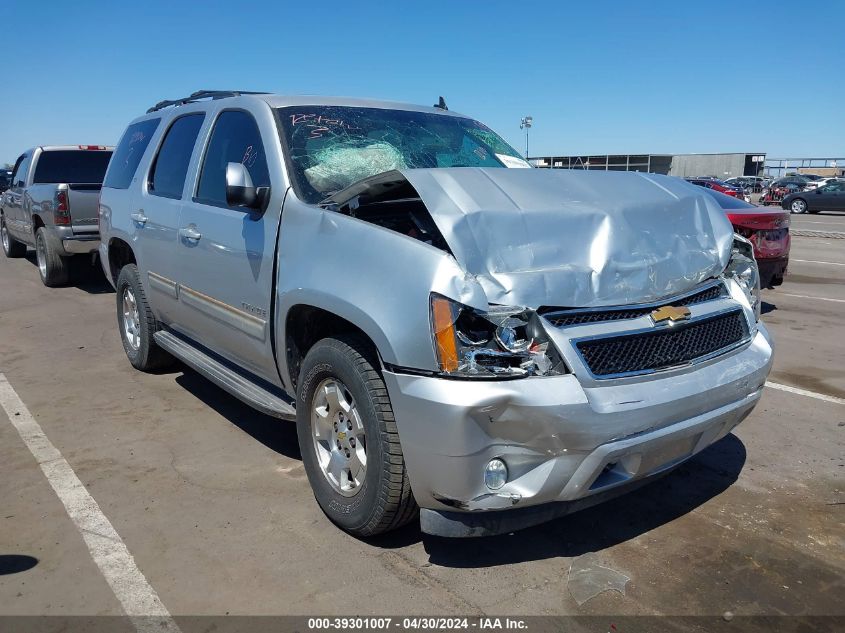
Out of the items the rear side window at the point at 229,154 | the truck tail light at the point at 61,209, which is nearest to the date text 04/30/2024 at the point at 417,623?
the rear side window at the point at 229,154

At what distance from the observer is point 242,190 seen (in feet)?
12.0

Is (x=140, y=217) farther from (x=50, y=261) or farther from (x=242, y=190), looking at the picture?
(x=50, y=261)

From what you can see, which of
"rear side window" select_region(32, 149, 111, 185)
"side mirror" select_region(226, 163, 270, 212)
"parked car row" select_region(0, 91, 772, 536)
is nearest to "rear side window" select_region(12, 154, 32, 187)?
"rear side window" select_region(32, 149, 111, 185)

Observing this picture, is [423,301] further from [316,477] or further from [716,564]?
[716,564]

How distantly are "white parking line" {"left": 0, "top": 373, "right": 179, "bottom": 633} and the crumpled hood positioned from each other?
1826mm

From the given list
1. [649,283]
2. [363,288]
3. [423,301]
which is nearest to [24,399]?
[363,288]

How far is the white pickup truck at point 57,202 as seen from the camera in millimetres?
9852

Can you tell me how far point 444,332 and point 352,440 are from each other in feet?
2.76

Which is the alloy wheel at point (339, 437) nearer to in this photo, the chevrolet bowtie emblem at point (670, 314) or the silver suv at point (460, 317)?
the silver suv at point (460, 317)

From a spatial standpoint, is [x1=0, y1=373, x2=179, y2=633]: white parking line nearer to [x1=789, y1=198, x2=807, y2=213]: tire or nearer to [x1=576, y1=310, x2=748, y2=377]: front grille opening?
[x1=576, y1=310, x2=748, y2=377]: front grille opening

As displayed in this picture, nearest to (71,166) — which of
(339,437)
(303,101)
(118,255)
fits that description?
(118,255)

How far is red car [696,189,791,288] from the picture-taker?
8180mm

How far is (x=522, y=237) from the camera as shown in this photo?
2.99 metres

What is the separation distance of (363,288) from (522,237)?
0.68 meters
